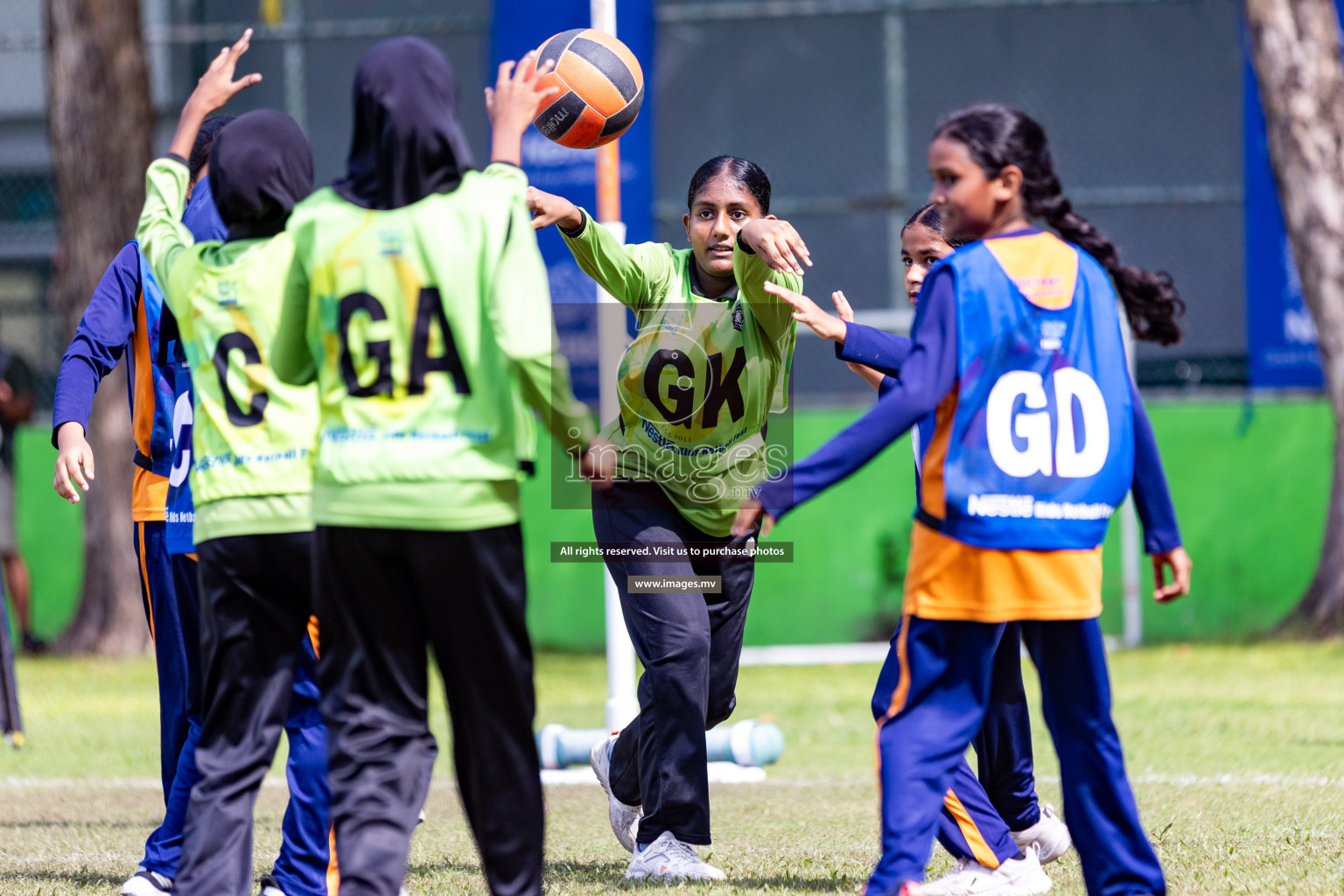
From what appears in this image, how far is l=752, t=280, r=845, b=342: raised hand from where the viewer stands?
4.53 meters

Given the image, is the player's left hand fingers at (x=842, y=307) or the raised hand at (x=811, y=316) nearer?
the raised hand at (x=811, y=316)

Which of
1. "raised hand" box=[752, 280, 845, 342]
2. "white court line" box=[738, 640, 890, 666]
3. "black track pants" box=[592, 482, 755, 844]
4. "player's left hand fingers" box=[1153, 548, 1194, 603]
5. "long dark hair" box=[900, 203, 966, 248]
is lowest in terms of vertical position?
"white court line" box=[738, 640, 890, 666]

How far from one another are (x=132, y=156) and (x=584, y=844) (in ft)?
29.7

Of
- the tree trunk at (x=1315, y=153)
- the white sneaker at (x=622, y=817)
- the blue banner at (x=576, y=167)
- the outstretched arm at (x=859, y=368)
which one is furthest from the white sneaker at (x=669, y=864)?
the tree trunk at (x=1315, y=153)

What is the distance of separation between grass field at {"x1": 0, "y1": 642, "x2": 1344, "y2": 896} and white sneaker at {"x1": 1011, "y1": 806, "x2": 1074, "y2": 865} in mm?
123

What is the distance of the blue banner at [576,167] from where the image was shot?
40.6 feet

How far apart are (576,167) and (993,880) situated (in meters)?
8.58

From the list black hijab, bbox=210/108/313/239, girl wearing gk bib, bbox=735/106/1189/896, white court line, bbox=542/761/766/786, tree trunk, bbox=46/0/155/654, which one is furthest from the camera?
tree trunk, bbox=46/0/155/654

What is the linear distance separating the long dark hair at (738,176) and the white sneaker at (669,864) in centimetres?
204

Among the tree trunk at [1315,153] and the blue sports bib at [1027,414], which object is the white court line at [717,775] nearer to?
the blue sports bib at [1027,414]

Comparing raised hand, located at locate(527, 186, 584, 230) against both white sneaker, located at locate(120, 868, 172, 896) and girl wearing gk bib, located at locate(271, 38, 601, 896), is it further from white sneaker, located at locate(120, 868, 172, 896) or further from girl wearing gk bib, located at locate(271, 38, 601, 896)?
white sneaker, located at locate(120, 868, 172, 896)

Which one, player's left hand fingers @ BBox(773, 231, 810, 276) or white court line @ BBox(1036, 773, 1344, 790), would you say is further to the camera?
white court line @ BBox(1036, 773, 1344, 790)

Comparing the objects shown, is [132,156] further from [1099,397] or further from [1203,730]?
[1099,397]

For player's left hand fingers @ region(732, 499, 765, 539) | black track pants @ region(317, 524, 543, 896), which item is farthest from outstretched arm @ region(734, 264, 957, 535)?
black track pants @ region(317, 524, 543, 896)
